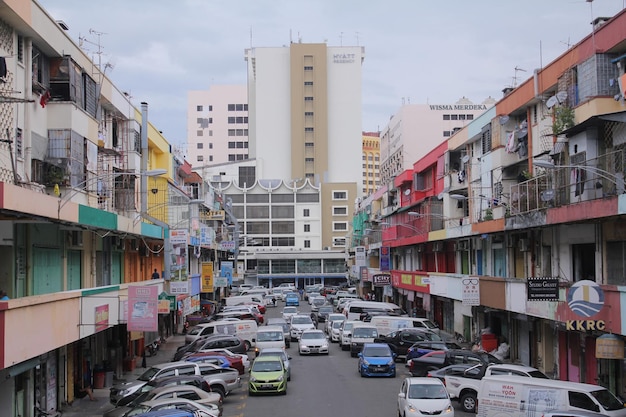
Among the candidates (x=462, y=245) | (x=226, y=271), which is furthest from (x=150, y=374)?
→ (x=226, y=271)

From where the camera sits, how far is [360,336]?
1613 inches

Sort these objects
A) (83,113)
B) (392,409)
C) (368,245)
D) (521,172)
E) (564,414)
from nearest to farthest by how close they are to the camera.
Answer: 1. (564,414)
2. (392,409)
3. (83,113)
4. (521,172)
5. (368,245)

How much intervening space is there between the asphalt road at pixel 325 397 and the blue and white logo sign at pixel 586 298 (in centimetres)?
504

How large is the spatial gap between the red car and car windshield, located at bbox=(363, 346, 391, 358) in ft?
19.1

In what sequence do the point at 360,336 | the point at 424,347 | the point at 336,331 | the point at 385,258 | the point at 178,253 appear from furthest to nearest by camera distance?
the point at 385,258 → the point at 336,331 → the point at 178,253 → the point at 360,336 → the point at 424,347

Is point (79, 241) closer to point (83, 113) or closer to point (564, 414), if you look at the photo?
point (83, 113)

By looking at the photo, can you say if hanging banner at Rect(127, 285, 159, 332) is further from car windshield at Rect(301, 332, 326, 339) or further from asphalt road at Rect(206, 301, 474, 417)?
car windshield at Rect(301, 332, 326, 339)

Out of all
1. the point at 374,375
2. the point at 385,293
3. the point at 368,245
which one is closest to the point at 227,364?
the point at 374,375

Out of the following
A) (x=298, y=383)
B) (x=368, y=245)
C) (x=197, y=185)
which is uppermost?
(x=197, y=185)

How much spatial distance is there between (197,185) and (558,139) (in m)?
42.5

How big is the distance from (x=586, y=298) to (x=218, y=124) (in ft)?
418

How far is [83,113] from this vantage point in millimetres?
27734

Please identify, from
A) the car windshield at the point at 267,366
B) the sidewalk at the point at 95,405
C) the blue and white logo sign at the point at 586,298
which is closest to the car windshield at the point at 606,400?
the blue and white logo sign at the point at 586,298

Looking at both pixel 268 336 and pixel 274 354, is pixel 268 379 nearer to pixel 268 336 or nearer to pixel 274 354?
pixel 274 354
